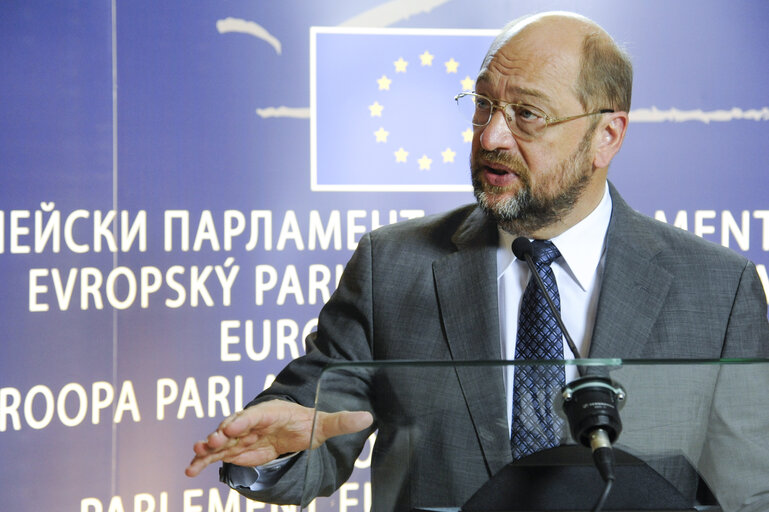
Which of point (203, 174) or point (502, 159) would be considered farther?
point (203, 174)

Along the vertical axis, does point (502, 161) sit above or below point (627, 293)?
above

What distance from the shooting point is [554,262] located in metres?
1.70

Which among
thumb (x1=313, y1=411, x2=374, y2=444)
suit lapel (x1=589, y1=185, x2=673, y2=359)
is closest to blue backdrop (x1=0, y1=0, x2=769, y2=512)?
suit lapel (x1=589, y1=185, x2=673, y2=359)

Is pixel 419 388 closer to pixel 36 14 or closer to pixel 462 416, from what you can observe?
pixel 462 416

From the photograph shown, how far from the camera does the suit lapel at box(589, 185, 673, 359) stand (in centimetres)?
156

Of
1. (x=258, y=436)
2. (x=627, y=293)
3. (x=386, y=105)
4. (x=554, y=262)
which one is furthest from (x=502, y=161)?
(x=386, y=105)

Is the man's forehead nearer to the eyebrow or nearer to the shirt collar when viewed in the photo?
the eyebrow

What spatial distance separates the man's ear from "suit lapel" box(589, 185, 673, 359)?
0.14 metres

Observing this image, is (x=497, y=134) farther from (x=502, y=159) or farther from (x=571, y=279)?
(x=571, y=279)

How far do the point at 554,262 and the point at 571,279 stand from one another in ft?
0.16

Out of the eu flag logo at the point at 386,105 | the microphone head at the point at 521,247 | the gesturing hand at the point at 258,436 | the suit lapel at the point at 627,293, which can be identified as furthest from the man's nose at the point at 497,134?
the eu flag logo at the point at 386,105

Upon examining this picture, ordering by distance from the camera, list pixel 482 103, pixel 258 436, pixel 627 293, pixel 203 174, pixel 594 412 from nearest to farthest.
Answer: pixel 594 412 → pixel 258 436 → pixel 627 293 → pixel 482 103 → pixel 203 174

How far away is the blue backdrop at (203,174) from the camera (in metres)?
2.80

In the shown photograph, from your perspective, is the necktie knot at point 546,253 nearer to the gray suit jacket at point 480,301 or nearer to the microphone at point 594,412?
the gray suit jacket at point 480,301
